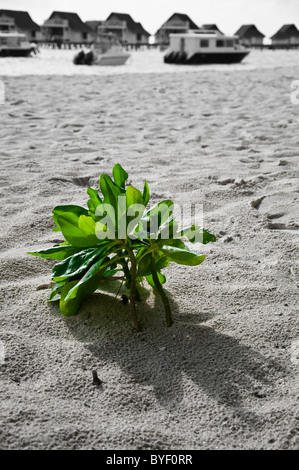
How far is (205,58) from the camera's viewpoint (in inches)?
893

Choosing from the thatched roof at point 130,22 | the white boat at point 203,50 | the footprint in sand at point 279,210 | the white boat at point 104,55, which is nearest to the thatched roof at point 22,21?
the thatched roof at point 130,22

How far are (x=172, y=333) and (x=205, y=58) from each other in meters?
22.9

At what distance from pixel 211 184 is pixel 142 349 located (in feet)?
6.08

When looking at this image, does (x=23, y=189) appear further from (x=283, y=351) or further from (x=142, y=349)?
(x=283, y=351)

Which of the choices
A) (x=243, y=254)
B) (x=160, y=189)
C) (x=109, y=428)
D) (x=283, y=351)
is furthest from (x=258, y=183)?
(x=109, y=428)

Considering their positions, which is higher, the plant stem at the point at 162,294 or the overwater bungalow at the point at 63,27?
the overwater bungalow at the point at 63,27

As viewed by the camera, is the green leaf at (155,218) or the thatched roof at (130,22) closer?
the green leaf at (155,218)

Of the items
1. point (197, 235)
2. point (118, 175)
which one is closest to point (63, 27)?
point (118, 175)

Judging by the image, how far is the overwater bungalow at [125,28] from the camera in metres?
58.6

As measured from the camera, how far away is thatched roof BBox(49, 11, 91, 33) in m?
58.6

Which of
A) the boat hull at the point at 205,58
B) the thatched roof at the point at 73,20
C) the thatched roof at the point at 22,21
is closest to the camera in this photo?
the boat hull at the point at 205,58

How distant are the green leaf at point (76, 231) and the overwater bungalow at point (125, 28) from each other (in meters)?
60.3

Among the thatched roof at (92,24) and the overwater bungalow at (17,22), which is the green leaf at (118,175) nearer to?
the overwater bungalow at (17,22)

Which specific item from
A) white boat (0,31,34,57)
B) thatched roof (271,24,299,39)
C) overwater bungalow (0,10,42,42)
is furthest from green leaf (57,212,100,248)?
thatched roof (271,24,299,39)
